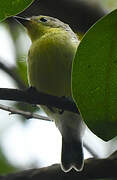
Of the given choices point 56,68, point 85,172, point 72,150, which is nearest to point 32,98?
point 85,172

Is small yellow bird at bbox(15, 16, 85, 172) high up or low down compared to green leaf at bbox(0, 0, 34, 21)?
down

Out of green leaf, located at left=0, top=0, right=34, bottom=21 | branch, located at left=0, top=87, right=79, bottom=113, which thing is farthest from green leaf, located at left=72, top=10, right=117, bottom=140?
branch, located at left=0, top=87, right=79, bottom=113

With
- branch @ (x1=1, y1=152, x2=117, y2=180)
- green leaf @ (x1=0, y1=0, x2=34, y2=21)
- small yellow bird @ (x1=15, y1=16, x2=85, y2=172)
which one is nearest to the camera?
green leaf @ (x1=0, y1=0, x2=34, y2=21)

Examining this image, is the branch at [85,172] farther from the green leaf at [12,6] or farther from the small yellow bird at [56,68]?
the green leaf at [12,6]

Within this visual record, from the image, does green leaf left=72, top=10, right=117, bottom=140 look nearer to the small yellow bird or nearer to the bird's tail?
the small yellow bird

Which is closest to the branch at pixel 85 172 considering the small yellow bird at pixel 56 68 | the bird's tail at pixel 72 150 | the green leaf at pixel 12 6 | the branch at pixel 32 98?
the branch at pixel 32 98

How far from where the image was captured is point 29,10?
1784 millimetres

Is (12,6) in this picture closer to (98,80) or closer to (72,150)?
(98,80)

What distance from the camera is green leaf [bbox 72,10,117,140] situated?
1.12 metres

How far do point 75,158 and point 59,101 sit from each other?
169 cm

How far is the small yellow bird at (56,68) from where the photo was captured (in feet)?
8.77

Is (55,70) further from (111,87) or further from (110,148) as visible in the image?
(111,87)

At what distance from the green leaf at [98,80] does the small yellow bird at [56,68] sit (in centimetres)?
121

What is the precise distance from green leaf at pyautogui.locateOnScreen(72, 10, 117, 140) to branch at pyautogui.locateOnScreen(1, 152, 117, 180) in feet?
1.93
